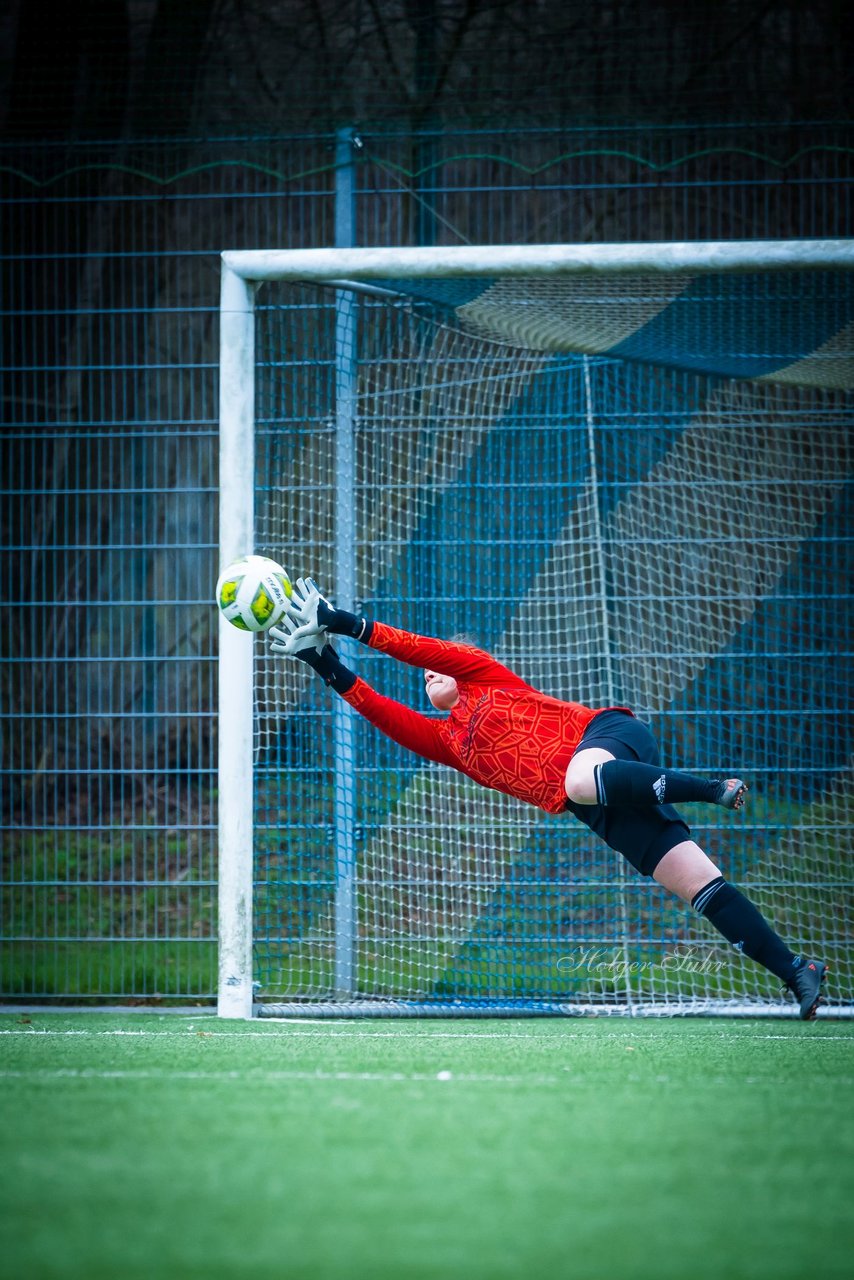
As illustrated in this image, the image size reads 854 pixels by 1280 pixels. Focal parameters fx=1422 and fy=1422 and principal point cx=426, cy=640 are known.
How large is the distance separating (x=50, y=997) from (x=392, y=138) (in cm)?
456

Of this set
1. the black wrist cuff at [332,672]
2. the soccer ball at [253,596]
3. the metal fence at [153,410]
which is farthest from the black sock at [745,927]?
the metal fence at [153,410]

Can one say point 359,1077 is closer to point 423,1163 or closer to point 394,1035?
point 423,1163

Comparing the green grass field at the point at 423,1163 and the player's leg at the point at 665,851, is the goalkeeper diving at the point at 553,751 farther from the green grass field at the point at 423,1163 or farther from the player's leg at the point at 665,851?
the green grass field at the point at 423,1163

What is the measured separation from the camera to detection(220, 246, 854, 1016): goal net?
6641 mm

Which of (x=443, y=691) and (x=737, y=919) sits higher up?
(x=443, y=691)

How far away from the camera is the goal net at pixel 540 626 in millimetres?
6641

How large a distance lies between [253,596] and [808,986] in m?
2.36

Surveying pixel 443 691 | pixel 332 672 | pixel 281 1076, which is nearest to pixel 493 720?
pixel 443 691

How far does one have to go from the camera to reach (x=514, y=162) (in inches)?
272

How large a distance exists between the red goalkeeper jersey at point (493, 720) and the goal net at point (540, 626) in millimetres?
1314

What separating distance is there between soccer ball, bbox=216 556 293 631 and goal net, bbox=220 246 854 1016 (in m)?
1.46

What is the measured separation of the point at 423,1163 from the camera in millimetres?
2600

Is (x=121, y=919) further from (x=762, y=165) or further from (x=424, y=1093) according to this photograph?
(x=762, y=165)

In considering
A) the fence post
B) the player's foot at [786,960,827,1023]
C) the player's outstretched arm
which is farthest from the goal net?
the player's foot at [786,960,827,1023]
